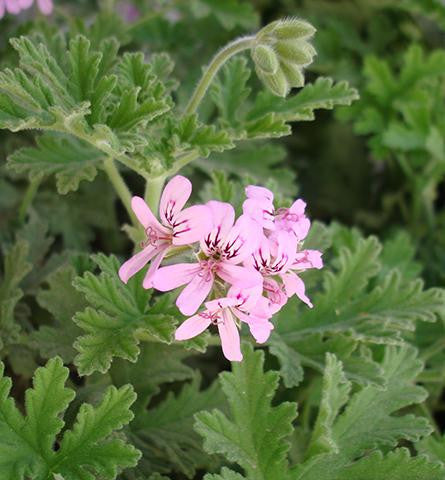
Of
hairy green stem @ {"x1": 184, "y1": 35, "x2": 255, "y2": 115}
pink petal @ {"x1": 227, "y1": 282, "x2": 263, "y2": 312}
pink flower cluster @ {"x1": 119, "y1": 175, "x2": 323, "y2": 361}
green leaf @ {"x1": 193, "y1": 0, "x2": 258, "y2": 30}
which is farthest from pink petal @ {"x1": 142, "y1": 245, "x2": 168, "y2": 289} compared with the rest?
green leaf @ {"x1": 193, "y1": 0, "x2": 258, "y2": 30}

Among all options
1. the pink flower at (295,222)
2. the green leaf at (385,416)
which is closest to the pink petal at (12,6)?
the pink flower at (295,222)

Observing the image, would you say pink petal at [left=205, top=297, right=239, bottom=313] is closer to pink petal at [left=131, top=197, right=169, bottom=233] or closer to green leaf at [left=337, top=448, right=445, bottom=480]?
pink petal at [left=131, top=197, right=169, bottom=233]

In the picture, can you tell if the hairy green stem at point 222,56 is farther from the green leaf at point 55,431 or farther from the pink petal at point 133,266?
the green leaf at point 55,431

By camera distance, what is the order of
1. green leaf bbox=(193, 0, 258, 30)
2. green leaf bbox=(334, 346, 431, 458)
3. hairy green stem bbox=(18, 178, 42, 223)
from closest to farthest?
green leaf bbox=(334, 346, 431, 458) < hairy green stem bbox=(18, 178, 42, 223) < green leaf bbox=(193, 0, 258, 30)

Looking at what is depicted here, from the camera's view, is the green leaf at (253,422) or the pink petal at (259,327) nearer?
the pink petal at (259,327)

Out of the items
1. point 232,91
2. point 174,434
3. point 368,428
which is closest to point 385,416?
point 368,428

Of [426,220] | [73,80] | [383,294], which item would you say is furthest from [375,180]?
[73,80]
